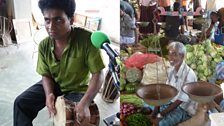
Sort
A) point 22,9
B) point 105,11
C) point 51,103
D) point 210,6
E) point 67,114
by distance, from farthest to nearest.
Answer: point 105,11 < point 22,9 < point 51,103 < point 67,114 < point 210,6

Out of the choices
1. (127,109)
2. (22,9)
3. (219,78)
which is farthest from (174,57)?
(22,9)

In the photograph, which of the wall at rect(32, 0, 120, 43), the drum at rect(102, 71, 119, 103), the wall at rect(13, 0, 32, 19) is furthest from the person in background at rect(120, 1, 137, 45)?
the wall at rect(13, 0, 32, 19)

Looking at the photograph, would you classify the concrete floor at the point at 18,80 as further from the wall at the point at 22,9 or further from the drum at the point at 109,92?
the wall at the point at 22,9

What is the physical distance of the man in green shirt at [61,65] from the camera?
169 centimetres

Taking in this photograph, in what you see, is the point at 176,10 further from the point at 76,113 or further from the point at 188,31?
the point at 76,113

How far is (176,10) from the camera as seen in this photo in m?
1.14


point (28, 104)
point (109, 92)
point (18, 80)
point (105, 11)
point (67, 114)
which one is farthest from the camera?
point (105, 11)

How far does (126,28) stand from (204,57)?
34cm

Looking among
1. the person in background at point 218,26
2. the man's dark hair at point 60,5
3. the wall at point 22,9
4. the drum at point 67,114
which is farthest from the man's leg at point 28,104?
the wall at point 22,9

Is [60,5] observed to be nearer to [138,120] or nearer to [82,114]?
[82,114]

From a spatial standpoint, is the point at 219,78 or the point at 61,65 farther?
the point at 61,65

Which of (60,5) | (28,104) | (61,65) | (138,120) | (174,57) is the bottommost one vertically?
(28,104)

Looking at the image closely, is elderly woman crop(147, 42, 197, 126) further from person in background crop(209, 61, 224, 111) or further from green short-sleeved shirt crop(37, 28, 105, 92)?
green short-sleeved shirt crop(37, 28, 105, 92)

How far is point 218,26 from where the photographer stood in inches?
44.6
